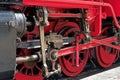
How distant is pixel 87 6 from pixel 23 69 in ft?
4.69

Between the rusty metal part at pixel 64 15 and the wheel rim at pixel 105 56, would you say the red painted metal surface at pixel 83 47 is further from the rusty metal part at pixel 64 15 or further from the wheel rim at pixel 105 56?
the rusty metal part at pixel 64 15

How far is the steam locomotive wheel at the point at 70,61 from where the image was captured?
5.21 m

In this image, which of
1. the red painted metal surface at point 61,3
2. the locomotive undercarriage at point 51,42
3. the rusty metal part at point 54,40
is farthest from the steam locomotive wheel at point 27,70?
the red painted metal surface at point 61,3

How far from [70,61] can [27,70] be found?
3.30 ft

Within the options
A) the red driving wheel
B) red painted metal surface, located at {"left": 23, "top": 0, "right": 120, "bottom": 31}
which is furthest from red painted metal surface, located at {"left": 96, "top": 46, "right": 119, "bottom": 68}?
red painted metal surface, located at {"left": 23, "top": 0, "right": 120, "bottom": 31}

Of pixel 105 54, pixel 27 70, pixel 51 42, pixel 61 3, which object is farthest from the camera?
pixel 105 54

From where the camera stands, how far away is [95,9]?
5145mm

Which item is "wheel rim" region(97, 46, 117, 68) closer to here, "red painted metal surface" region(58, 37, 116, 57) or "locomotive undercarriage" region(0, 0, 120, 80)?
"locomotive undercarriage" region(0, 0, 120, 80)

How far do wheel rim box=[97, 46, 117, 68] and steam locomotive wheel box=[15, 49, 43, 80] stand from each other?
1.79 meters

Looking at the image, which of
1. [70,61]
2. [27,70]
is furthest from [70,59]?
[27,70]

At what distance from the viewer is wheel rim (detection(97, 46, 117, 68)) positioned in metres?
6.31

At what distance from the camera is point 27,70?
15.8 feet

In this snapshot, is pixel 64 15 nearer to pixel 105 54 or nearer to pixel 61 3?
pixel 61 3

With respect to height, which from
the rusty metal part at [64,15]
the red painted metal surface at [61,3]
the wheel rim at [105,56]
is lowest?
the wheel rim at [105,56]
